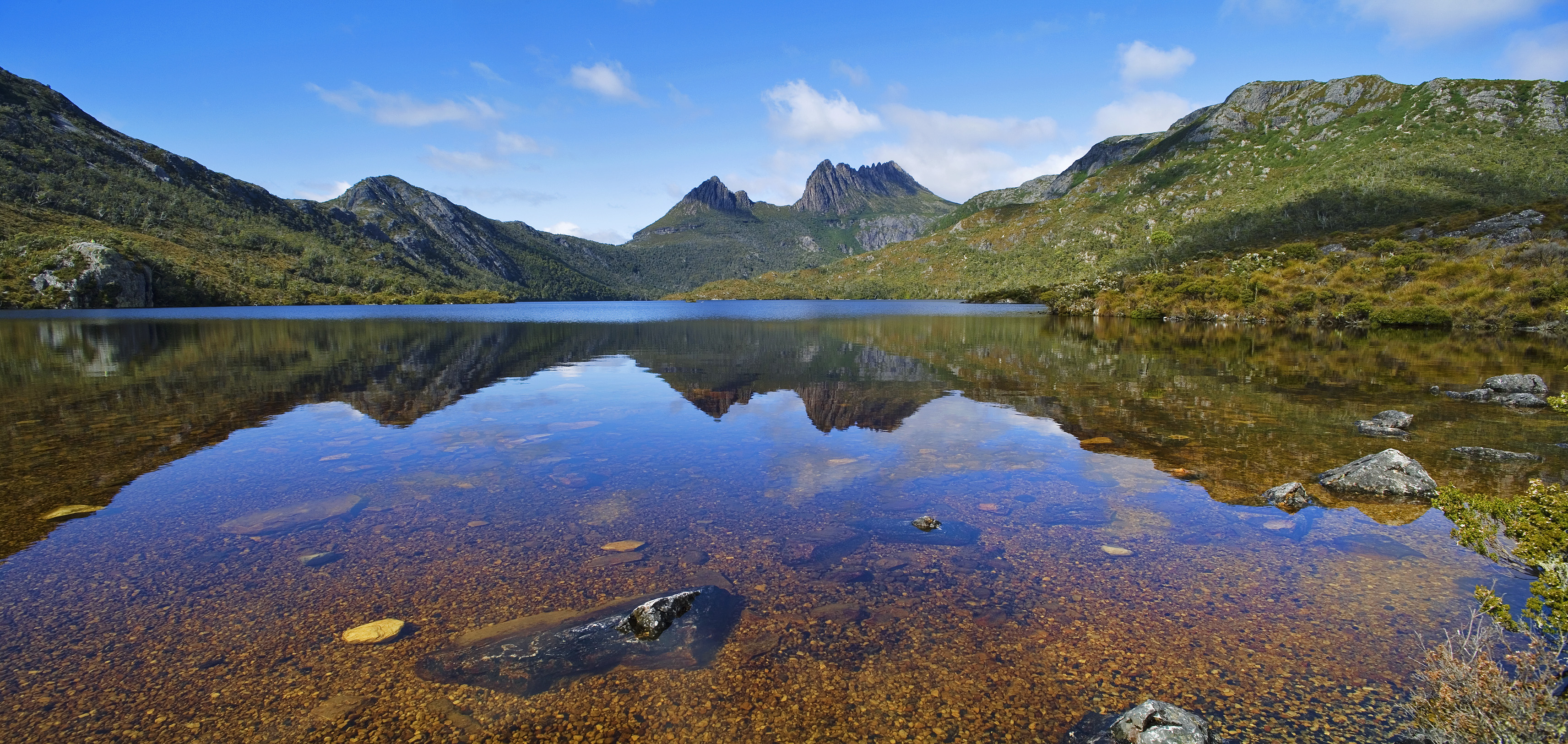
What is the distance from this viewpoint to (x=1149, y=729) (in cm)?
610

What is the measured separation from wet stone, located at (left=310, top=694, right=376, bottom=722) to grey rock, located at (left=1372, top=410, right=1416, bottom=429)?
1095 inches

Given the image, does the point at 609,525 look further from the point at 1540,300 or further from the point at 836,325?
the point at 1540,300

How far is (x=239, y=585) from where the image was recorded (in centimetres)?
975

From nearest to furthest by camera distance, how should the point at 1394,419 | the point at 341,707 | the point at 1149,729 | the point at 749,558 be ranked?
the point at 1149,729, the point at 341,707, the point at 749,558, the point at 1394,419

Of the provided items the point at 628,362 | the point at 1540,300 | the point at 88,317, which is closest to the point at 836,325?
the point at 628,362

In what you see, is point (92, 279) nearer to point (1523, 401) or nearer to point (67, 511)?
point (67, 511)

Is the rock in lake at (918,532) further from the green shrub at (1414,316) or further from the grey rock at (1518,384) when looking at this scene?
the green shrub at (1414,316)

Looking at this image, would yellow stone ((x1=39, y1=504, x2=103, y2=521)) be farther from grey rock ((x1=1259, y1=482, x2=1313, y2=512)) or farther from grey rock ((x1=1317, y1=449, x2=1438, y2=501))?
grey rock ((x1=1317, y1=449, x2=1438, y2=501))

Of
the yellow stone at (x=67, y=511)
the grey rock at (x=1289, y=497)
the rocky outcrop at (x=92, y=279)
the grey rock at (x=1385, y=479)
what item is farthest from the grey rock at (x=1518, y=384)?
the rocky outcrop at (x=92, y=279)

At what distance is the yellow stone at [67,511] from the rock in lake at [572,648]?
11.2 meters

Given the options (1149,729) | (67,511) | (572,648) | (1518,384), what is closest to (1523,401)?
(1518,384)

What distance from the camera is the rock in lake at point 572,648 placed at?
24.2 feet

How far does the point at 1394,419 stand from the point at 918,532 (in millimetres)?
19936

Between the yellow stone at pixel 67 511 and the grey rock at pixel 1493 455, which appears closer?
the yellow stone at pixel 67 511
